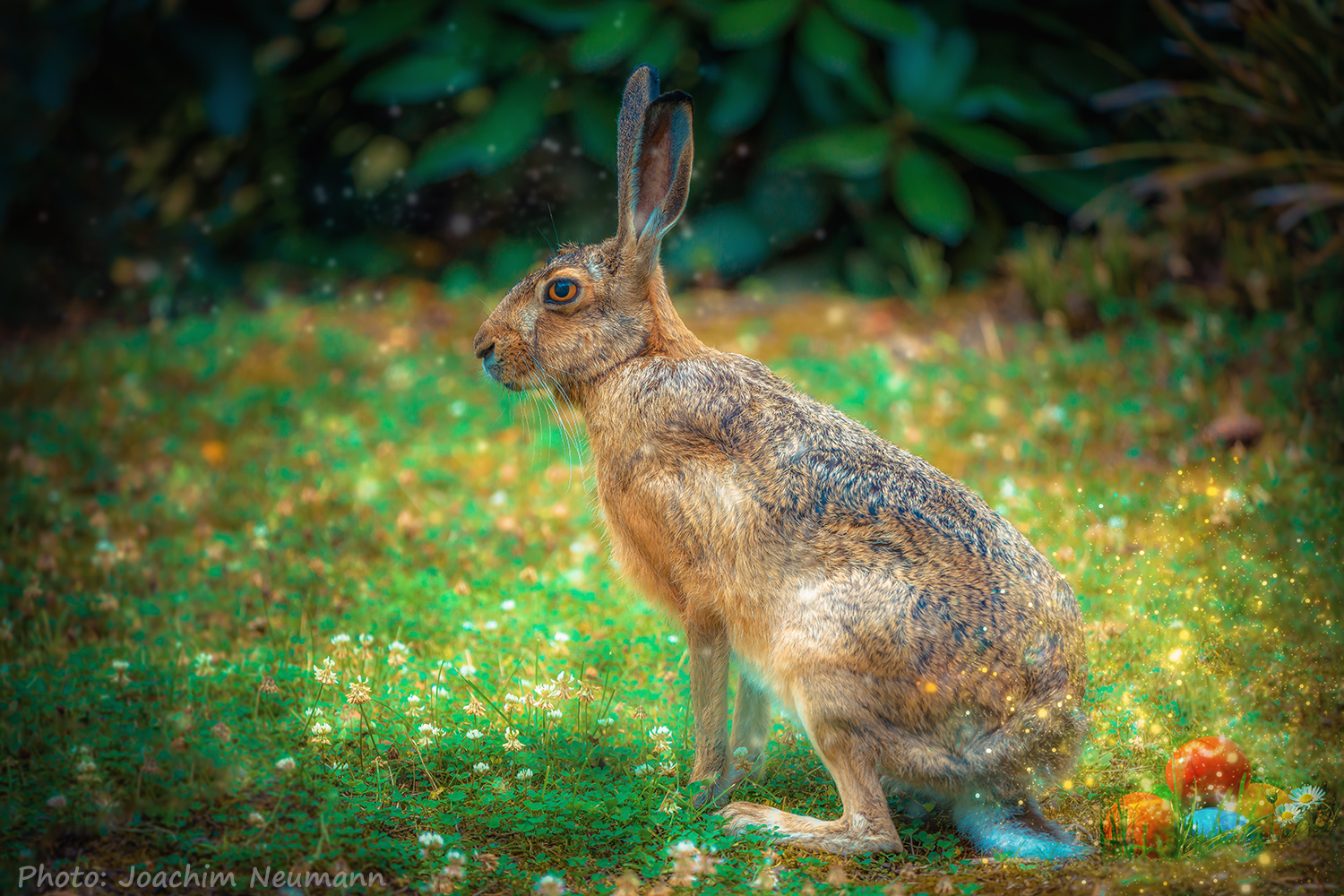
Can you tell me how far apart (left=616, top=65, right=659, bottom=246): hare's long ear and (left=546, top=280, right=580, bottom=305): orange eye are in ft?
0.79

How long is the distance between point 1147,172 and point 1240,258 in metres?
1.79

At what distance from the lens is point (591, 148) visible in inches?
383

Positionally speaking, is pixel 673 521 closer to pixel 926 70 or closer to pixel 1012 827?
pixel 1012 827

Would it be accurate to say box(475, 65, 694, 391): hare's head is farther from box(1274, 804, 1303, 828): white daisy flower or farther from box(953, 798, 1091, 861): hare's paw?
box(1274, 804, 1303, 828): white daisy flower

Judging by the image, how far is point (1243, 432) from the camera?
680 centimetres

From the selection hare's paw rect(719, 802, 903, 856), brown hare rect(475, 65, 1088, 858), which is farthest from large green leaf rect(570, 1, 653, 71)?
hare's paw rect(719, 802, 903, 856)

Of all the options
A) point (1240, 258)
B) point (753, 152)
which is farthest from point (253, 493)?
point (1240, 258)

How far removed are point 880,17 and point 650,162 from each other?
583 centimetres

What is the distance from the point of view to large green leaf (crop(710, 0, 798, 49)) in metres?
9.27

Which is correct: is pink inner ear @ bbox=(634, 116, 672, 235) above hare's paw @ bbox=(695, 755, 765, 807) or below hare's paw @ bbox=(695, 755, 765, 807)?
above

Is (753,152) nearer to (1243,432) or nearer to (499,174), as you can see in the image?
(499,174)

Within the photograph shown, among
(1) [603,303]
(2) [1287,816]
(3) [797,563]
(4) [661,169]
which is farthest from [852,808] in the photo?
(4) [661,169]

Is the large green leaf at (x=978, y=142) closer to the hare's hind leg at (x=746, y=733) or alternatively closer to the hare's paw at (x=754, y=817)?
the hare's hind leg at (x=746, y=733)

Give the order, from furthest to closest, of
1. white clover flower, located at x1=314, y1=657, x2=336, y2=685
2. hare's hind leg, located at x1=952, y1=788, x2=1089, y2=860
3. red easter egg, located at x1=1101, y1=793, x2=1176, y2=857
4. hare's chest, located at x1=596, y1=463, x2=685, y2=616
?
white clover flower, located at x1=314, y1=657, x2=336, y2=685 < hare's chest, located at x1=596, y1=463, x2=685, y2=616 < hare's hind leg, located at x1=952, y1=788, x2=1089, y2=860 < red easter egg, located at x1=1101, y1=793, x2=1176, y2=857
